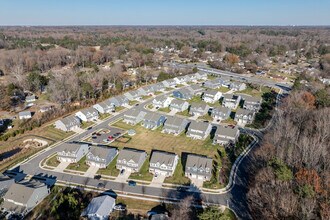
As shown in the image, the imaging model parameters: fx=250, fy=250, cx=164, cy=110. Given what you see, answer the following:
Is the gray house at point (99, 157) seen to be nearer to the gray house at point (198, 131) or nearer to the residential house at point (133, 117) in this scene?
the residential house at point (133, 117)

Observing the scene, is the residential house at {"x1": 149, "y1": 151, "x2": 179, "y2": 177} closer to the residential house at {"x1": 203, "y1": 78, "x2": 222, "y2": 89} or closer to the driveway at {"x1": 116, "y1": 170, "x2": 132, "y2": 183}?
the driveway at {"x1": 116, "y1": 170, "x2": 132, "y2": 183}

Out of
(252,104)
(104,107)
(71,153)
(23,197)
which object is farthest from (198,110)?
(23,197)

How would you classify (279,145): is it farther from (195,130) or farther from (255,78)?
(255,78)

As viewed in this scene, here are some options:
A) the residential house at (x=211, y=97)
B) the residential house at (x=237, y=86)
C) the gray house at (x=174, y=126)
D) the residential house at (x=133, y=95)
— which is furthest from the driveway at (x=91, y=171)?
the residential house at (x=237, y=86)

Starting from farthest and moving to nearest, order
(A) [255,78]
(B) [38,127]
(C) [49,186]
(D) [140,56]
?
(D) [140,56]
(A) [255,78]
(B) [38,127]
(C) [49,186]

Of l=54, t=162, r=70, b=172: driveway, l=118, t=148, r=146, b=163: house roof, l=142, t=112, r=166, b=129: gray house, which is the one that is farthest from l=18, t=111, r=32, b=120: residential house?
l=118, t=148, r=146, b=163: house roof

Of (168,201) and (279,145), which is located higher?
(279,145)

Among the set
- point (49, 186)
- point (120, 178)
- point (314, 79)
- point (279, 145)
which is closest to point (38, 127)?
point (49, 186)
